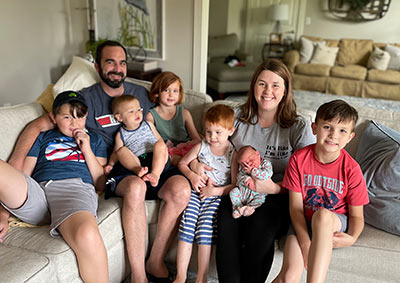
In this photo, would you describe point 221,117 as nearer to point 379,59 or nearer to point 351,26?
point 379,59

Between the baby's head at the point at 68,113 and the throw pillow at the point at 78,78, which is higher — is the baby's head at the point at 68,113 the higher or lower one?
the lower one

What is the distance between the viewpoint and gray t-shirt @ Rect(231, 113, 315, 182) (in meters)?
1.81

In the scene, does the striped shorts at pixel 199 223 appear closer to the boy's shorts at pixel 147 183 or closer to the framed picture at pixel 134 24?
the boy's shorts at pixel 147 183

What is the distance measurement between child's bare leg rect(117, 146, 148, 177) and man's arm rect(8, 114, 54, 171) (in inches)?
16.5

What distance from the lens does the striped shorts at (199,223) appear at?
1670 mm

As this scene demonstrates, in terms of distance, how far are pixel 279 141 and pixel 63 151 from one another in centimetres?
116

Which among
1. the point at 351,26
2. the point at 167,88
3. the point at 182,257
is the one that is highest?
the point at 351,26

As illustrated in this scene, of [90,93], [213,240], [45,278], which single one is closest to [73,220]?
[45,278]

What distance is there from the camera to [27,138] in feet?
6.09

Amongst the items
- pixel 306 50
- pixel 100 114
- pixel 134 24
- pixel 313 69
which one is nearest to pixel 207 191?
pixel 100 114

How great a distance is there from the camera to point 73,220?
1497mm

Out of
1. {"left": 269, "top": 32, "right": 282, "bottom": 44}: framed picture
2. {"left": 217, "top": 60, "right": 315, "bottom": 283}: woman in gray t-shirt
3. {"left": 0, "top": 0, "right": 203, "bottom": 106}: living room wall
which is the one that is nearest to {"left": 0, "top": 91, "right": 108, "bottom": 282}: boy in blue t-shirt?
{"left": 217, "top": 60, "right": 315, "bottom": 283}: woman in gray t-shirt

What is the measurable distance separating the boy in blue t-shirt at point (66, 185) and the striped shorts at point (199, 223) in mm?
405

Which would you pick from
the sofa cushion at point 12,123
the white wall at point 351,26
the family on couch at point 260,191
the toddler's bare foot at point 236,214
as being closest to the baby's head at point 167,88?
the family on couch at point 260,191
